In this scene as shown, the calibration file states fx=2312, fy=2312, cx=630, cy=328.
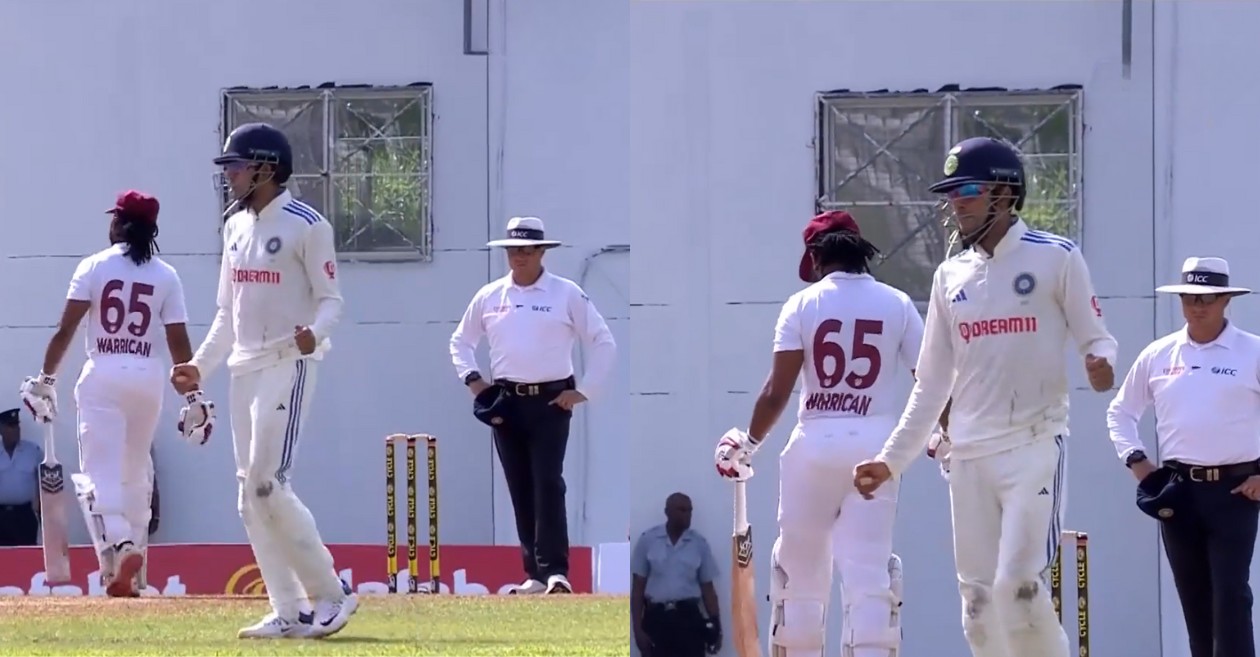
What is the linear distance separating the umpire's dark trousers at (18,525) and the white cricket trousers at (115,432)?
3191mm

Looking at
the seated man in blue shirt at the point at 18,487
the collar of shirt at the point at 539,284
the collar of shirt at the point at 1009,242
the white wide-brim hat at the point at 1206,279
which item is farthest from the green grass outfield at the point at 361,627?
the seated man in blue shirt at the point at 18,487

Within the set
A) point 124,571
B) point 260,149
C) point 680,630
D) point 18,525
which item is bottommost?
point 680,630

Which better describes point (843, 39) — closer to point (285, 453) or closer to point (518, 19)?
point (518, 19)

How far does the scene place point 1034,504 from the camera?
647 centimetres

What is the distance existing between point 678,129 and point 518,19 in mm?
2076

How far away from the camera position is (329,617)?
7852 millimetres

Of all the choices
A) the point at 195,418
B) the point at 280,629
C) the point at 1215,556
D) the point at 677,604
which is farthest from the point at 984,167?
the point at 677,604

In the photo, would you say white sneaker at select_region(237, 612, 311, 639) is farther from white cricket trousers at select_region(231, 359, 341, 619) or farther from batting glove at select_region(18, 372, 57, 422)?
batting glove at select_region(18, 372, 57, 422)

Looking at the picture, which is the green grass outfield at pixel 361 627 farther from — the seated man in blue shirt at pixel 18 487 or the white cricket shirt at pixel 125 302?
the seated man in blue shirt at pixel 18 487

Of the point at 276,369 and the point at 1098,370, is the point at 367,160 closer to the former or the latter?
the point at 276,369

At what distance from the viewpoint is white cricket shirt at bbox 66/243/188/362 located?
1002 cm

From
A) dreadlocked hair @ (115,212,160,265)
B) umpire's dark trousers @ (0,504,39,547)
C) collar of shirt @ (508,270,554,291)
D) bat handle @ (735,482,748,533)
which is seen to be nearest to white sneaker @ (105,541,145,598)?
dreadlocked hair @ (115,212,160,265)

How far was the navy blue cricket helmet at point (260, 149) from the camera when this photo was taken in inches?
310

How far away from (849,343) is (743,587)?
2.01 meters
